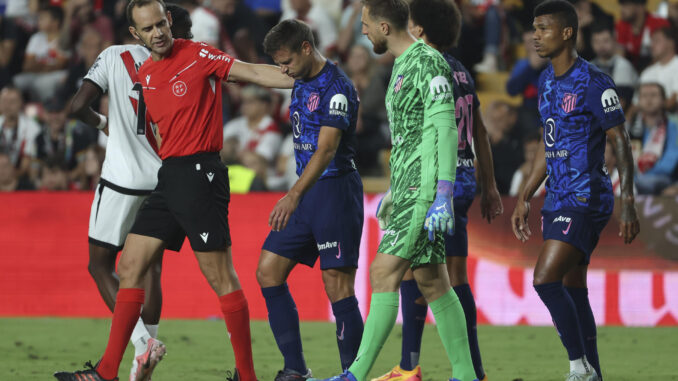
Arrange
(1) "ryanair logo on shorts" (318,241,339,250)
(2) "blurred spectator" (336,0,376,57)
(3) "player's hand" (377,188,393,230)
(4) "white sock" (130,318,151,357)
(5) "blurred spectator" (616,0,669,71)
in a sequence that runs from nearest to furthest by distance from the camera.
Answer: (3) "player's hand" (377,188,393,230)
(1) "ryanair logo on shorts" (318,241,339,250)
(4) "white sock" (130,318,151,357)
(5) "blurred spectator" (616,0,669,71)
(2) "blurred spectator" (336,0,376,57)

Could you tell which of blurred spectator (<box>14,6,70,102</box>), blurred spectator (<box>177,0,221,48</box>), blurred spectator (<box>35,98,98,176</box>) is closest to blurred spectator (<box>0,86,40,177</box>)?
blurred spectator (<box>35,98,98,176</box>)

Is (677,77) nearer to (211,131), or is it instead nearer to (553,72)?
(553,72)

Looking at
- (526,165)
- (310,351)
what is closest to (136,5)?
(310,351)

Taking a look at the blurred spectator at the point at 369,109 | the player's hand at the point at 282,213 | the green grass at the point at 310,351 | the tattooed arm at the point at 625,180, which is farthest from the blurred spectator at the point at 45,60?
the tattooed arm at the point at 625,180

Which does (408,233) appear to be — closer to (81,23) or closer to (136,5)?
(136,5)

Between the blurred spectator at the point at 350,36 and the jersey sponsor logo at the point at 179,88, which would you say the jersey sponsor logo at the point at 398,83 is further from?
the blurred spectator at the point at 350,36

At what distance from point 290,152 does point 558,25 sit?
6.22 metres

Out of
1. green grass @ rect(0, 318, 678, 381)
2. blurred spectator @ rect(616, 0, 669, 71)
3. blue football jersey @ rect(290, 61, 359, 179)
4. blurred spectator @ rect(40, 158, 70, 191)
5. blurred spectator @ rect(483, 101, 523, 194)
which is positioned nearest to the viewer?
blue football jersey @ rect(290, 61, 359, 179)

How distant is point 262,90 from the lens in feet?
40.5

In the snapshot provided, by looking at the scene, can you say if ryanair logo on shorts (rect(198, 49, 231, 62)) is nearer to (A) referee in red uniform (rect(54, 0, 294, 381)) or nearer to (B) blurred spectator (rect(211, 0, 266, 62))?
(A) referee in red uniform (rect(54, 0, 294, 381))

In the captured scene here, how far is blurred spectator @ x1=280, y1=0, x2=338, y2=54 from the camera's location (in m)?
13.4

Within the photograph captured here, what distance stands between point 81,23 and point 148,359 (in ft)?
30.8

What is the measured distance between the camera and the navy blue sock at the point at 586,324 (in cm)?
588

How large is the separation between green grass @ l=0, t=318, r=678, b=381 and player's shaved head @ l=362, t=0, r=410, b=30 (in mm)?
2540
